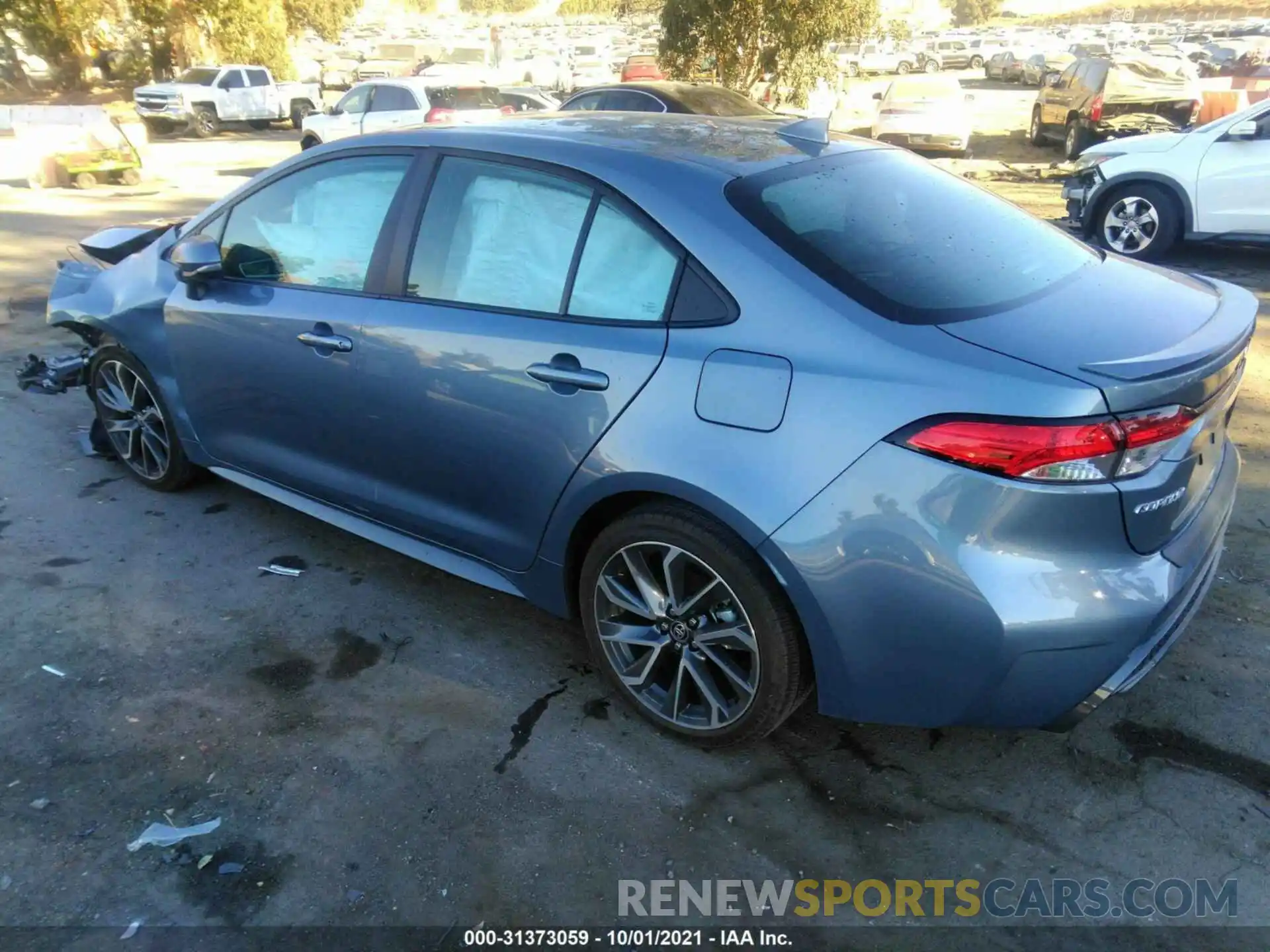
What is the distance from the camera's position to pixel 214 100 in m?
24.8

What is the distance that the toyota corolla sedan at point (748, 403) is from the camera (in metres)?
2.31

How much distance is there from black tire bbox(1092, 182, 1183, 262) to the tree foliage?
277ft

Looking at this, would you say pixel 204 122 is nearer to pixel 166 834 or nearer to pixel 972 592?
pixel 166 834

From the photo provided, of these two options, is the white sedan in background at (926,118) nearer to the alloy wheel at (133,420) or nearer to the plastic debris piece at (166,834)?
the alloy wheel at (133,420)

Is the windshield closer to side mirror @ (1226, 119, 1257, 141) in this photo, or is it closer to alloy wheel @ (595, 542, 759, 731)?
side mirror @ (1226, 119, 1257, 141)

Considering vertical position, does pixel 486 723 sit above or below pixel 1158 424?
below

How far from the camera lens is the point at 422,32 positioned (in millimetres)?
60844

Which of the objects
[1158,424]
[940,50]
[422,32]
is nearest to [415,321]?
[1158,424]

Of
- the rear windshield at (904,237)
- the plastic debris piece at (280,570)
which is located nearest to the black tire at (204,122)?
the plastic debris piece at (280,570)

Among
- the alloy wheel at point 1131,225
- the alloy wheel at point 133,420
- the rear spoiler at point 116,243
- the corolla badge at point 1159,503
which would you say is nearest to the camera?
the corolla badge at point 1159,503

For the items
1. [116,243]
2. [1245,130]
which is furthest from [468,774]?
[1245,130]

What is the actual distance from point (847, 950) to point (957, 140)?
16.8m

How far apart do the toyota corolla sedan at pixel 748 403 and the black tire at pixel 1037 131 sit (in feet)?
52.9

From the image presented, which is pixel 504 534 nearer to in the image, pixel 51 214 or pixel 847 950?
pixel 847 950
